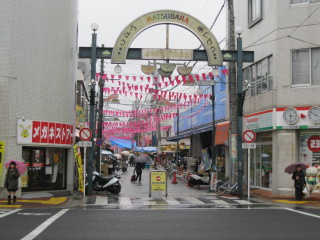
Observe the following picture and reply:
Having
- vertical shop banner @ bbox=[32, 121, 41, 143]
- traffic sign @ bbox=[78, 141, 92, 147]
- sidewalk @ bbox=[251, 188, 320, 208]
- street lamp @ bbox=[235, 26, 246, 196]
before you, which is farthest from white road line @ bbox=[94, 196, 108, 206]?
sidewalk @ bbox=[251, 188, 320, 208]

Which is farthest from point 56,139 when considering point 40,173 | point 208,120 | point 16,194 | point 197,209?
point 208,120

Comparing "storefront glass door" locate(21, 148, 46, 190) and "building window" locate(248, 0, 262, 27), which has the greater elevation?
"building window" locate(248, 0, 262, 27)

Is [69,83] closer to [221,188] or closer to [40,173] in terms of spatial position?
[40,173]

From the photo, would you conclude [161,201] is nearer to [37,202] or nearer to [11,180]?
[37,202]

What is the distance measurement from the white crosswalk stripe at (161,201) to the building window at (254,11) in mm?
9639

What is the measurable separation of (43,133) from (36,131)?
462 millimetres

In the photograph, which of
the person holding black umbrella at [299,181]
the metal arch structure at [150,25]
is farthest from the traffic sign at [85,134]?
the person holding black umbrella at [299,181]

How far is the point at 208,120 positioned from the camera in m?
34.5

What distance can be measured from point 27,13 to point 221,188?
1259 centimetres

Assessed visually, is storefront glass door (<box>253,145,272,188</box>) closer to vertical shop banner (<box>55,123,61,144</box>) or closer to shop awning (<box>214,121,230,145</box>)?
shop awning (<box>214,121,230,145</box>)

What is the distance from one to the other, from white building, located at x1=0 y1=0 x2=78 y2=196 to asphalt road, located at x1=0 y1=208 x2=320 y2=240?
15.7 feet

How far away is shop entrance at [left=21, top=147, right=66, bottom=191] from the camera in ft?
66.1

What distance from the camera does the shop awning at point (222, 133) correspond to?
27500mm

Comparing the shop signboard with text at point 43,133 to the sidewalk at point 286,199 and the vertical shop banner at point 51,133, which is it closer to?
the vertical shop banner at point 51,133
